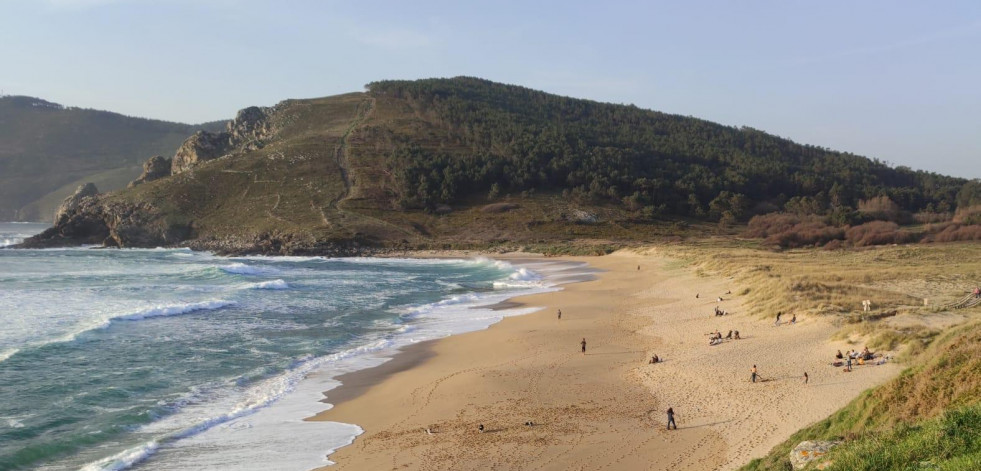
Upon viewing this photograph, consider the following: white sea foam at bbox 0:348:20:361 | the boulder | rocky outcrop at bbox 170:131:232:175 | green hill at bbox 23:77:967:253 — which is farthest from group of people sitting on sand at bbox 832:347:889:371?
rocky outcrop at bbox 170:131:232:175

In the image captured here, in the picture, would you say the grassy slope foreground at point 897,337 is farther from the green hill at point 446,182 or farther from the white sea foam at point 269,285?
the green hill at point 446,182

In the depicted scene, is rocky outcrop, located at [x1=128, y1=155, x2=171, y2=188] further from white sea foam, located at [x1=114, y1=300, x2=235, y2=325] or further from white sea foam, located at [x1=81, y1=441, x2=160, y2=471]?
white sea foam, located at [x1=81, y1=441, x2=160, y2=471]

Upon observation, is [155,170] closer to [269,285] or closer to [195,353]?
[269,285]

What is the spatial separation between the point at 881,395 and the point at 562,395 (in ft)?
29.1

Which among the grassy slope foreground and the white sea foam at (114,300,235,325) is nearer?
the grassy slope foreground

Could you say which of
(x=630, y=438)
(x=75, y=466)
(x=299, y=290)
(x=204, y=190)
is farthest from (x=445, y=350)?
(x=204, y=190)

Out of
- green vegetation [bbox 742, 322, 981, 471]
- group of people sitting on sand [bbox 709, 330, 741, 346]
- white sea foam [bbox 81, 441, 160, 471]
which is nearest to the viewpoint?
green vegetation [bbox 742, 322, 981, 471]

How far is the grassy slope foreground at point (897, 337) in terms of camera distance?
22.5 ft

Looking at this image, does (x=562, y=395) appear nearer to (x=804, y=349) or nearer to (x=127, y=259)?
(x=804, y=349)

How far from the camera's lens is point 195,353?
23516 millimetres

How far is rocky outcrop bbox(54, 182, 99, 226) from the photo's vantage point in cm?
8685

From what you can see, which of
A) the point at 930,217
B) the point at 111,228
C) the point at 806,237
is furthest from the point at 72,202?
the point at 930,217

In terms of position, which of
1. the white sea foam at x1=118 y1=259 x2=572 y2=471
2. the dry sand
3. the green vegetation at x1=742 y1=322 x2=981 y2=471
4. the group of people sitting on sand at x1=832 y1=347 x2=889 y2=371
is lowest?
the white sea foam at x1=118 y1=259 x2=572 y2=471

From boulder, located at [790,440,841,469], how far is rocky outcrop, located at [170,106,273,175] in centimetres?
10582
